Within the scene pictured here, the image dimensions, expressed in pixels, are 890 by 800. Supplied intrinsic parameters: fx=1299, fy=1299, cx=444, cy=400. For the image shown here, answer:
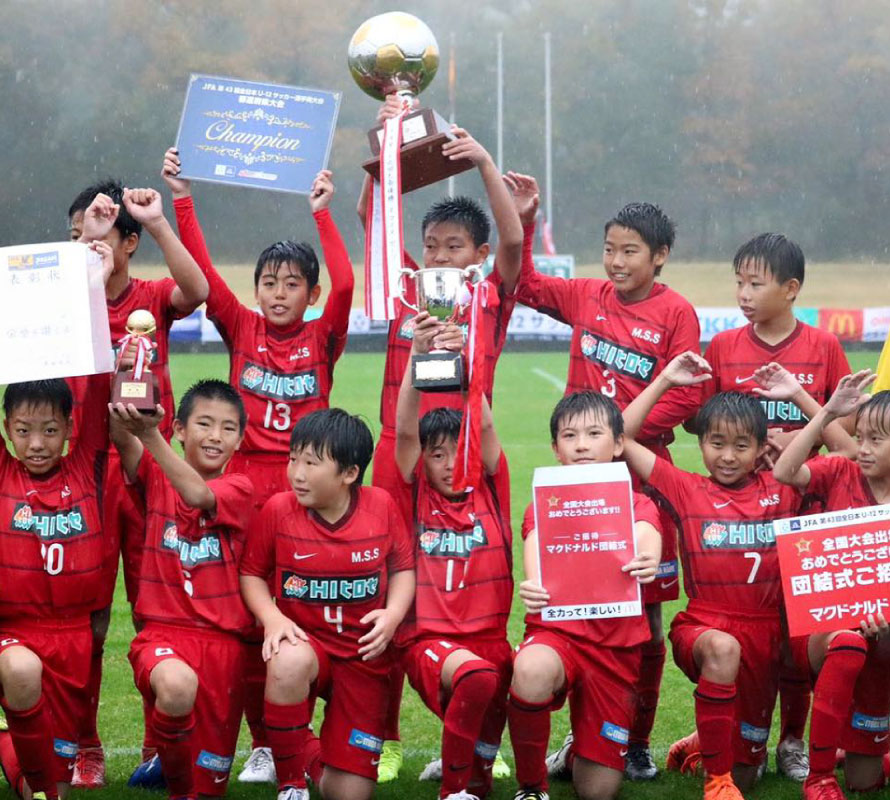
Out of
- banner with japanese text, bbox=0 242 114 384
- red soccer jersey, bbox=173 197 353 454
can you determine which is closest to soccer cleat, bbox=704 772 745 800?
red soccer jersey, bbox=173 197 353 454

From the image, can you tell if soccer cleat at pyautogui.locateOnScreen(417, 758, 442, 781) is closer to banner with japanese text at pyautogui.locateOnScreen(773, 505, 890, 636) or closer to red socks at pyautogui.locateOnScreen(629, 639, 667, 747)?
red socks at pyautogui.locateOnScreen(629, 639, 667, 747)

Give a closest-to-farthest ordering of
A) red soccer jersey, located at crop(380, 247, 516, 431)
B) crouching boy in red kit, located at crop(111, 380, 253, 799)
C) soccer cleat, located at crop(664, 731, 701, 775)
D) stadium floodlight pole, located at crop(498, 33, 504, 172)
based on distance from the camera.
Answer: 1. crouching boy in red kit, located at crop(111, 380, 253, 799)
2. soccer cleat, located at crop(664, 731, 701, 775)
3. red soccer jersey, located at crop(380, 247, 516, 431)
4. stadium floodlight pole, located at crop(498, 33, 504, 172)

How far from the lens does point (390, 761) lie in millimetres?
4215

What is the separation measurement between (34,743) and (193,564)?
65cm

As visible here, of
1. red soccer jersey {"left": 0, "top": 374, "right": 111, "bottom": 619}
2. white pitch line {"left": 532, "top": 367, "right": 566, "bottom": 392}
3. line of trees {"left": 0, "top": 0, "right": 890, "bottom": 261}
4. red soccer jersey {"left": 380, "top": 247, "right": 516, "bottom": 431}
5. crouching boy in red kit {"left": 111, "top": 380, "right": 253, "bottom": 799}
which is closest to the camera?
crouching boy in red kit {"left": 111, "top": 380, "right": 253, "bottom": 799}

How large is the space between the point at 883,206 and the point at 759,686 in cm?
3349

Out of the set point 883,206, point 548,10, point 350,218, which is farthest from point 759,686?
point 548,10

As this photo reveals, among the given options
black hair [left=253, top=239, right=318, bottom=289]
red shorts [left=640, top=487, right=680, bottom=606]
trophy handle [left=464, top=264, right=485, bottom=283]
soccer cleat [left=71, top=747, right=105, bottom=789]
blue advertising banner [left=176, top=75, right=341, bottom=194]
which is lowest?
soccer cleat [left=71, top=747, right=105, bottom=789]

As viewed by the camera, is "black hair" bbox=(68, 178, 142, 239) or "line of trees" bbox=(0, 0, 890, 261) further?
"line of trees" bbox=(0, 0, 890, 261)

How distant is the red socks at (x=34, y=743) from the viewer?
3.56 metres

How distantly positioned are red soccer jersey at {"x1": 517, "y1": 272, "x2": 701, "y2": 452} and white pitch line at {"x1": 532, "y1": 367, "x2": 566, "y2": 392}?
44.7 feet

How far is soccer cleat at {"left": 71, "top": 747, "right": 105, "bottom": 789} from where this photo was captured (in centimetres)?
A: 399

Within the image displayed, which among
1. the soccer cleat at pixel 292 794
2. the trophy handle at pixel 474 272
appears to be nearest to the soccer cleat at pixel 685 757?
the soccer cleat at pixel 292 794

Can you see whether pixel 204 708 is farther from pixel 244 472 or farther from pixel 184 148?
pixel 184 148
